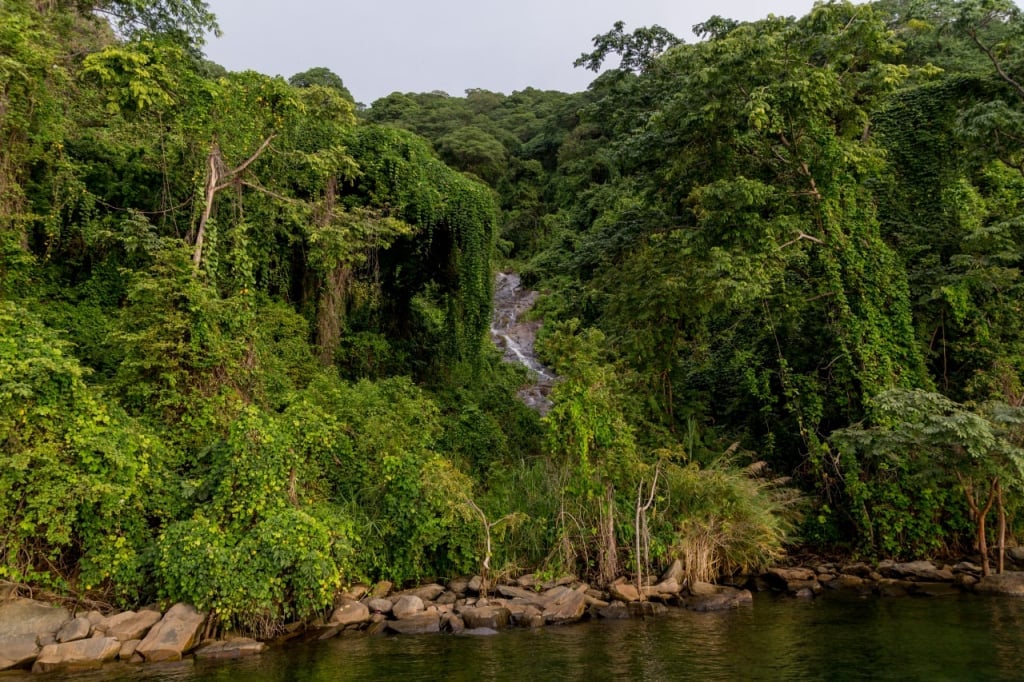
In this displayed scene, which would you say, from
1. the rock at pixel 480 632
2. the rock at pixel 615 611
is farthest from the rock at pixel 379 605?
the rock at pixel 615 611

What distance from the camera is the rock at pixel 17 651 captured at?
798 cm

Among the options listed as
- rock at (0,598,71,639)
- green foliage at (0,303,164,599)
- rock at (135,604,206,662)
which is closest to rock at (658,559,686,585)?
rock at (135,604,206,662)

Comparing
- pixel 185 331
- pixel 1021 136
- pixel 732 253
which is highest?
pixel 1021 136

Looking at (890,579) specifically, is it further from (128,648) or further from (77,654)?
(77,654)

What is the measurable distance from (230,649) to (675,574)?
21.7 ft

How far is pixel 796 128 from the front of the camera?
45.2 feet

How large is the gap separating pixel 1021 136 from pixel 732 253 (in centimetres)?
575

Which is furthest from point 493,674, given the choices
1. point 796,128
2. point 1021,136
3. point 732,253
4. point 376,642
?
point 1021,136

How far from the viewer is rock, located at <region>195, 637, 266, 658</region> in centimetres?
851

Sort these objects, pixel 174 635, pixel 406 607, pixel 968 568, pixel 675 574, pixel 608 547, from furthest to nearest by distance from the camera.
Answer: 1. pixel 968 568
2. pixel 608 547
3. pixel 675 574
4. pixel 406 607
5. pixel 174 635

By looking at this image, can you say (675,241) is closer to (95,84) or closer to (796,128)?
(796,128)

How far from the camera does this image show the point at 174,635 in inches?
335

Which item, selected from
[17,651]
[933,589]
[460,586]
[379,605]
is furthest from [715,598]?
[17,651]

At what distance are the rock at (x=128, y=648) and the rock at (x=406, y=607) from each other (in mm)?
3290
